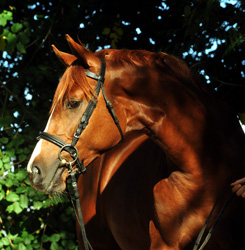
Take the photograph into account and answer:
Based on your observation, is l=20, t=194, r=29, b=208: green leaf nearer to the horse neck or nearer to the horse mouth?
the horse mouth

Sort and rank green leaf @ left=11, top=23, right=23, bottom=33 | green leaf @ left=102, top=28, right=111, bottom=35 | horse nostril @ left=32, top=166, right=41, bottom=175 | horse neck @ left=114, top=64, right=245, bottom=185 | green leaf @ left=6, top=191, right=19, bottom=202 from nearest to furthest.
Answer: horse nostril @ left=32, top=166, right=41, bottom=175
horse neck @ left=114, top=64, right=245, bottom=185
green leaf @ left=6, top=191, right=19, bottom=202
green leaf @ left=11, top=23, right=23, bottom=33
green leaf @ left=102, top=28, right=111, bottom=35

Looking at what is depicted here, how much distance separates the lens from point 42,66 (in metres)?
4.18

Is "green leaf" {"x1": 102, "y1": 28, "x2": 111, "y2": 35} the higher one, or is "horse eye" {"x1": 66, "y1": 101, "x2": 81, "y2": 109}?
"green leaf" {"x1": 102, "y1": 28, "x2": 111, "y2": 35}

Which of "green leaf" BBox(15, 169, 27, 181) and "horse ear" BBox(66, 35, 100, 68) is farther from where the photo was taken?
"green leaf" BBox(15, 169, 27, 181)

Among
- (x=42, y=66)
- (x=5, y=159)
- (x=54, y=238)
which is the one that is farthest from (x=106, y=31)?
(x=54, y=238)

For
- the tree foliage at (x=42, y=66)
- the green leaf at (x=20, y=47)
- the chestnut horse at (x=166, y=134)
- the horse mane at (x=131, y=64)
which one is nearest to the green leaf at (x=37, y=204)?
the tree foliage at (x=42, y=66)

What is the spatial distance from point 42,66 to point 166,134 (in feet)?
7.19

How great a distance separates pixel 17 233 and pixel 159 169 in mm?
2054

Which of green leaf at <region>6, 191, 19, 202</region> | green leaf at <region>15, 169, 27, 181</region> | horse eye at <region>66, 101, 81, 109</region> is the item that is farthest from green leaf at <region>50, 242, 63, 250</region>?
horse eye at <region>66, 101, 81, 109</region>

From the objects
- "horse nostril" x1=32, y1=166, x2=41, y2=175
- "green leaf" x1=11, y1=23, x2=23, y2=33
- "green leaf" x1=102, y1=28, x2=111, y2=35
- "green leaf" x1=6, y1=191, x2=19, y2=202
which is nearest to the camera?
"horse nostril" x1=32, y1=166, x2=41, y2=175

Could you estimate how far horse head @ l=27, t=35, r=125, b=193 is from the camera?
2.17 meters

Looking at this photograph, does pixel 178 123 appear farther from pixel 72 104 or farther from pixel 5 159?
pixel 5 159

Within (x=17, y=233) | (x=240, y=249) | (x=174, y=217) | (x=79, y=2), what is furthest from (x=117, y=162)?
(x=79, y=2)

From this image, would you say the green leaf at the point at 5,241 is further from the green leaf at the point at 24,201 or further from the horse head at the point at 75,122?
the horse head at the point at 75,122
